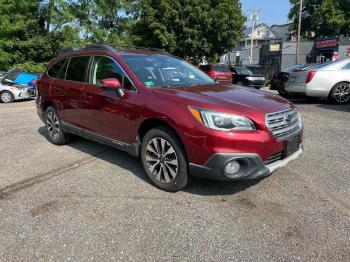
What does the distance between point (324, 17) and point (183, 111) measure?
192 feet

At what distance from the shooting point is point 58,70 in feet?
20.5

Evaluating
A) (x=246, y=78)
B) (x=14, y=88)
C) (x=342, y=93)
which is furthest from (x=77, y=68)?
(x=246, y=78)

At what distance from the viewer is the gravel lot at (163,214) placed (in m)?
3.07

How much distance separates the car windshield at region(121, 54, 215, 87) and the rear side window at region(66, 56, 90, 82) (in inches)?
35.5

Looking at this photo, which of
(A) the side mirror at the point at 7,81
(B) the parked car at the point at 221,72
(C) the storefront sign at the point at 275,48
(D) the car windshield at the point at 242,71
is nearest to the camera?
(A) the side mirror at the point at 7,81

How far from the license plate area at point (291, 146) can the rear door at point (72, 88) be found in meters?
3.08

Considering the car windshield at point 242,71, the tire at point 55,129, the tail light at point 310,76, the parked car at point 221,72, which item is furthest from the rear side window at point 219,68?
the tire at point 55,129

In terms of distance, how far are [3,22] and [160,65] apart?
22318 millimetres

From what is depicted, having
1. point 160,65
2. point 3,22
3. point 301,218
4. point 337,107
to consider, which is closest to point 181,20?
point 3,22

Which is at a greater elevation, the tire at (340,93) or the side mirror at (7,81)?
the side mirror at (7,81)

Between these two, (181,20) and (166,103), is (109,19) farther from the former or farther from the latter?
(166,103)

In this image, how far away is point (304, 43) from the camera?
143 ft

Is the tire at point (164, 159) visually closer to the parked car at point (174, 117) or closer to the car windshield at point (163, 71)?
the parked car at point (174, 117)

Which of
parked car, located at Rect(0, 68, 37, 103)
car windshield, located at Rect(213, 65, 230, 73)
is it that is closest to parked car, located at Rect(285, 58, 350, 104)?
car windshield, located at Rect(213, 65, 230, 73)
